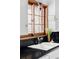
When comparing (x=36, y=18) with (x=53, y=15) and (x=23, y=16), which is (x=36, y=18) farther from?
(x=23, y=16)

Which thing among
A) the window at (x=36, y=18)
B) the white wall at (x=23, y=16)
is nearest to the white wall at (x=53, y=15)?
the window at (x=36, y=18)

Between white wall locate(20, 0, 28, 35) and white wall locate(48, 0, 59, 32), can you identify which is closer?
white wall locate(20, 0, 28, 35)

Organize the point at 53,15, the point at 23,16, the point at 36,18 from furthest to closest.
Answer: the point at 53,15, the point at 36,18, the point at 23,16

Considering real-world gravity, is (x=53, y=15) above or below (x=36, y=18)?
above

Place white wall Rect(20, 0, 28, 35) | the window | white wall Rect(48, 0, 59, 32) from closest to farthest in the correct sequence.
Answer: white wall Rect(20, 0, 28, 35), the window, white wall Rect(48, 0, 59, 32)

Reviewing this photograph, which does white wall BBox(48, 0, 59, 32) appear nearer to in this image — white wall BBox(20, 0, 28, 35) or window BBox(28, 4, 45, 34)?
window BBox(28, 4, 45, 34)

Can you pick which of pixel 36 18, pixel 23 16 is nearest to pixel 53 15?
pixel 36 18

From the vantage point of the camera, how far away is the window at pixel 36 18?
293cm

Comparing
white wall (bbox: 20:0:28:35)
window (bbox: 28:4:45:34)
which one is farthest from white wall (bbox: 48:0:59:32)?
white wall (bbox: 20:0:28:35)

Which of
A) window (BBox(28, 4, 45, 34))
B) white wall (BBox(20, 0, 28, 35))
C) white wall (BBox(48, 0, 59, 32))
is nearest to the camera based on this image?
white wall (BBox(20, 0, 28, 35))

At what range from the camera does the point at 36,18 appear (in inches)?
128

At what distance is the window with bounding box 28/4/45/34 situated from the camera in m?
2.93

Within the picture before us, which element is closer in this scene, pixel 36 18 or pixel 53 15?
pixel 36 18
